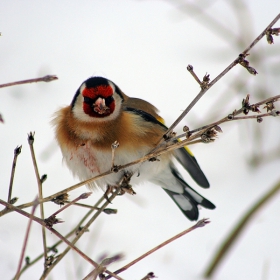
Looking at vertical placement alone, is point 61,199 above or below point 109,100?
below

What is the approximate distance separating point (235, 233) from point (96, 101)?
1360 mm

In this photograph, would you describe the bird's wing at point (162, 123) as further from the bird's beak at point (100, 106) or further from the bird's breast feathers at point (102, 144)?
the bird's beak at point (100, 106)

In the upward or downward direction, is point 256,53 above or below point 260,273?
above

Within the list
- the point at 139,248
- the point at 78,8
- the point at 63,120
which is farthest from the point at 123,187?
the point at 78,8

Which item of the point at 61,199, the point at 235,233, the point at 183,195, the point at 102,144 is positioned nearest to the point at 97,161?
the point at 102,144

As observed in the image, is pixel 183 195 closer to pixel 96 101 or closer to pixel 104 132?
pixel 104 132

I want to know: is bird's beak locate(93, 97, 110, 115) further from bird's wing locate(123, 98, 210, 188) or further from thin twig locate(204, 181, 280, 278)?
thin twig locate(204, 181, 280, 278)

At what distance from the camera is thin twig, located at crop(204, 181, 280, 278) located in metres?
3.17

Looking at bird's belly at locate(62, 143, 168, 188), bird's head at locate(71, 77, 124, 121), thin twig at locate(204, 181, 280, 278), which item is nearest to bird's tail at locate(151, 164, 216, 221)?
thin twig at locate(204, 181, 280, 278)

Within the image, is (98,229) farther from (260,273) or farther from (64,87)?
(64,87)

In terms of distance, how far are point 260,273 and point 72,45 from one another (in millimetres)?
2723

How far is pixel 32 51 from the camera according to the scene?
182 inches

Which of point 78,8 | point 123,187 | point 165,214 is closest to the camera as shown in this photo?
point 123,187

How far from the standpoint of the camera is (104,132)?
2650mm
